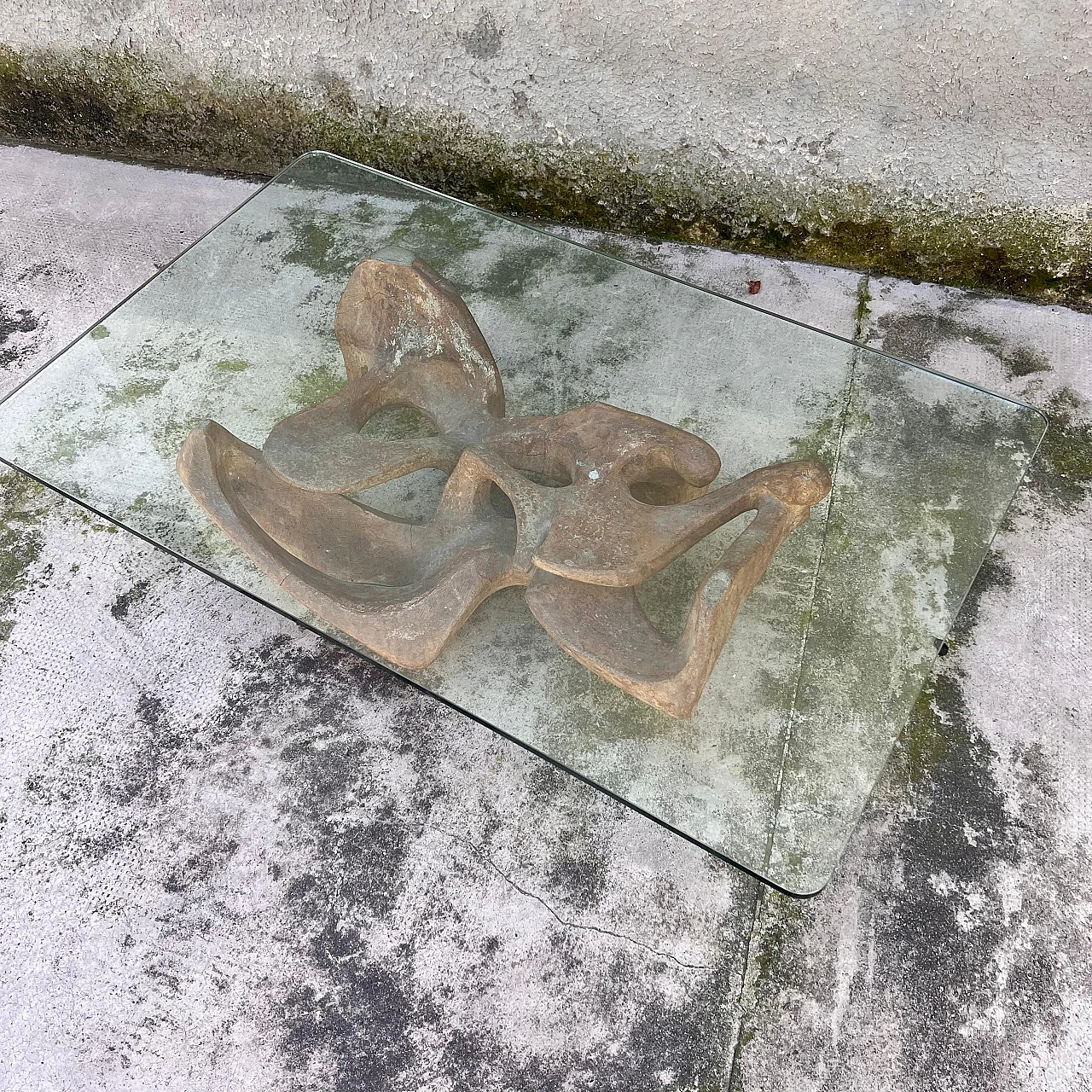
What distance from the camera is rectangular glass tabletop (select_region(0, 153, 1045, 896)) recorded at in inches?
60.6

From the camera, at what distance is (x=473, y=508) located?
1.73 metres

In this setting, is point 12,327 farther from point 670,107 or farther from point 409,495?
point 670,107

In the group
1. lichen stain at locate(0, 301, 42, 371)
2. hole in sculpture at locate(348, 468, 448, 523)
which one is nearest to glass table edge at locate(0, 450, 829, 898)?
hole in sculpture at locate(348, 468, 448, 523)

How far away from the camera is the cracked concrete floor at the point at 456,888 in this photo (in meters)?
1.49

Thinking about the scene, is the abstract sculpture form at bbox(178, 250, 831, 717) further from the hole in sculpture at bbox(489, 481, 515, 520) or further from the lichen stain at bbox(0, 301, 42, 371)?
the lichen stain at bbox(0, 301, 42, 371)

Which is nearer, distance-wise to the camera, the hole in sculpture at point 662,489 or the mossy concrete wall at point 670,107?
the hole in sculpture at point 662,489

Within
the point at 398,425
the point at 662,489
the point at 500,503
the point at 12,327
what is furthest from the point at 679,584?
the point at 12,327

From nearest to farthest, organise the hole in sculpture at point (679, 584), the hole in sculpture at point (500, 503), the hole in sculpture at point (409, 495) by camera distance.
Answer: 1. the hole in sculpture at point (679, 584)
2. the hole in sculpture at point (500, 503)
3. the hole in sculpture at point (409, 495)

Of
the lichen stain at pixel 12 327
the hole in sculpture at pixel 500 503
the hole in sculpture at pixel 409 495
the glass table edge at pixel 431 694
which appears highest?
the hole in sculpture at pixel 500 503

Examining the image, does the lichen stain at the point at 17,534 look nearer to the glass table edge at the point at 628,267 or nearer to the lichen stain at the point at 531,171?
the glass table edge at the point at 628,267

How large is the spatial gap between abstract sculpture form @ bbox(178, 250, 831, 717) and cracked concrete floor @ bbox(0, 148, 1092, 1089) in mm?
265

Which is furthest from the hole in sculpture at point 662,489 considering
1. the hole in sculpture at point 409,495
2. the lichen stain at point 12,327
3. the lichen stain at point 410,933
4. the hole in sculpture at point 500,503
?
the lichen stain at point 12,327

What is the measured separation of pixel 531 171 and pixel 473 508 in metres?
1.25

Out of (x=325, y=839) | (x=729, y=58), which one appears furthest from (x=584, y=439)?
(x=729, y=58)
